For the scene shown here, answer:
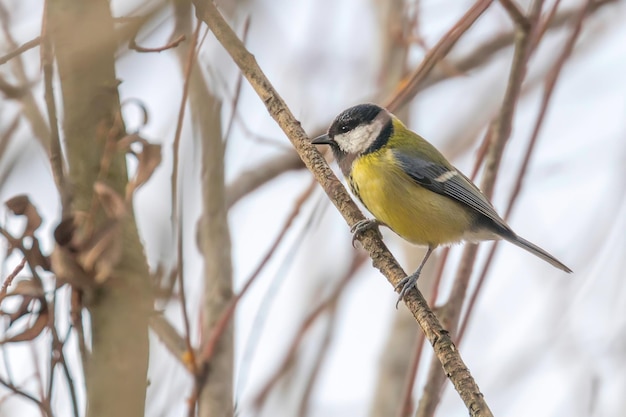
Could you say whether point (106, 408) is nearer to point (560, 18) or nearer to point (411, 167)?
point (411, 167)

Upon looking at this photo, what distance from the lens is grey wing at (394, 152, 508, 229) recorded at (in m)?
3.03

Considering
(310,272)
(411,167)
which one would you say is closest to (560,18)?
(411,167)

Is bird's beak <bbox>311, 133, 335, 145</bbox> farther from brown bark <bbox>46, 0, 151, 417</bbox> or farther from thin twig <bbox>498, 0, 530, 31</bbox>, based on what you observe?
brown bark <bbox>46, 0, 151, 417</bbox>

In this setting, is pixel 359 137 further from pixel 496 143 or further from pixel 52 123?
pixel 52 123

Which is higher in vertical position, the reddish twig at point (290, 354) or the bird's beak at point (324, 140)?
the bird's beak at point (324, 140)

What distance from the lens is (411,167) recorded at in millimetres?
3033

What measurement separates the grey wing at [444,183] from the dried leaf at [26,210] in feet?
5.43

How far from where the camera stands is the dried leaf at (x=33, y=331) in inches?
66.0

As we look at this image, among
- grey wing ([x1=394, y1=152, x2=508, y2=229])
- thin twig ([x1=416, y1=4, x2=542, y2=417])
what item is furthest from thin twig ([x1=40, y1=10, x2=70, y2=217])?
grey wing ([x1=394, y1=152, x2=508, y2=229])

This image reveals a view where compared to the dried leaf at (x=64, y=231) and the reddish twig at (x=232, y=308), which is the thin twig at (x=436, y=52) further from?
the dried leaf at (x=64, y=231)

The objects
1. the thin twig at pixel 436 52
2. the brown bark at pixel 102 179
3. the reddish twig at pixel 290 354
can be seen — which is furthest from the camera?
the reddish twig at pixel 290 354

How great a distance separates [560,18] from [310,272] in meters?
1.75

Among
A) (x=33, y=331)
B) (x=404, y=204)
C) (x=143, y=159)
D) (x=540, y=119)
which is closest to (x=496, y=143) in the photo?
(x=540, y=119)

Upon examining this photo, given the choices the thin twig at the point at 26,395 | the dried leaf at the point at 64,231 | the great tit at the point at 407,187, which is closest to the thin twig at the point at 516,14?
the great tit at the point at 407,187
